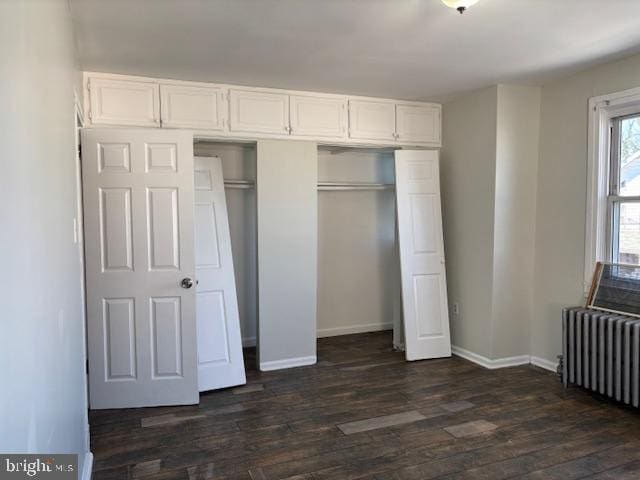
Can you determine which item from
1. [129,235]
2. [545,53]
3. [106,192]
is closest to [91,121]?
[106,192]

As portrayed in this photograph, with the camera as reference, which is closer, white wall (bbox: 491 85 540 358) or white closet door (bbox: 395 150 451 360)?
white wall (bbox: 491 85 540 358)

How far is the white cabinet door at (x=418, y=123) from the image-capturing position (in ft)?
15.1

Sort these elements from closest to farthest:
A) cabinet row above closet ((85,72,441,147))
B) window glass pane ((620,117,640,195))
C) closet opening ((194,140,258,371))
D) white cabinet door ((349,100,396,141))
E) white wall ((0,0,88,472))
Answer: white wall ((0,0,88,472)), window glass pane ((620,117,640,195)), cabinet row above closet ((85,72,441,147)), white cabinet door ((349,100,396,141)), closet opening ((194,140,258,371))

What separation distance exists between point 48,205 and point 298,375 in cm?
287

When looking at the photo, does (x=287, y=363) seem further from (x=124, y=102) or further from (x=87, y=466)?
(x=124, y=102)

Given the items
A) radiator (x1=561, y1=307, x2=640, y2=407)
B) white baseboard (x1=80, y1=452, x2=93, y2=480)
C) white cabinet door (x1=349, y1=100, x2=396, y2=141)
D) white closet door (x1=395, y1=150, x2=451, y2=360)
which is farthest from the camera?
white closet door (x1=395, y1=150, x2=451, y2=360)

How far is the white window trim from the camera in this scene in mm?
→ 3684

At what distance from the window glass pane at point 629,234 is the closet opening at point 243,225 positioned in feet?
9.96

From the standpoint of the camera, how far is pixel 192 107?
3.87 m

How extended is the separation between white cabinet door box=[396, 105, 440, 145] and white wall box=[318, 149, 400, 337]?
612mm

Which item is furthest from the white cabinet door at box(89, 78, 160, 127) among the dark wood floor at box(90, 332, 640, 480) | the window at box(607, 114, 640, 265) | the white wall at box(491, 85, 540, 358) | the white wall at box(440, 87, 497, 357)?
the window at box(607, 114, 640, 265)

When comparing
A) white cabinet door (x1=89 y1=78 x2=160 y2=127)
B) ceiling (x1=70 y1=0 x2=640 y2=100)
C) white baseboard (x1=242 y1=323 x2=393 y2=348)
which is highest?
ceiling (x1=70 y1=0 x2=640 y2=100)

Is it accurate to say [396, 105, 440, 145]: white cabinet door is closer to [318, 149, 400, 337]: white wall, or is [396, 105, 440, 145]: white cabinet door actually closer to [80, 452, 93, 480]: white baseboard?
[318, 149, 400, 337]: white wall

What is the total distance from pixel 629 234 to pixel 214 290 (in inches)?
126
